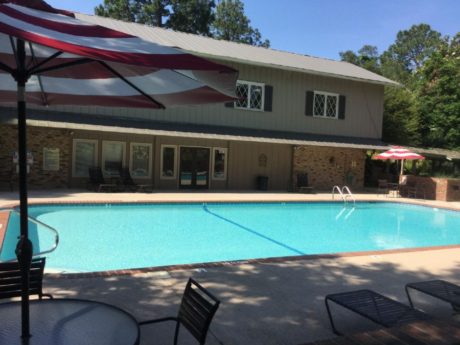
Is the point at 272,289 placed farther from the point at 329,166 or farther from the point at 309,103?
the point at 329,166

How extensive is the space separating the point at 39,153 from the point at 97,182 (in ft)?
7.35

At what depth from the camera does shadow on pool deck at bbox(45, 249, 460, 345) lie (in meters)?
3.99

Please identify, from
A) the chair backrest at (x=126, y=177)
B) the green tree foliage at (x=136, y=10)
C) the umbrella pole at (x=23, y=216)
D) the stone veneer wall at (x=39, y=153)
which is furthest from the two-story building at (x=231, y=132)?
the green tree foliage at (x=136, y=10)

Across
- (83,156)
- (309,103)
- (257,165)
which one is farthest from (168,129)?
(309,103)

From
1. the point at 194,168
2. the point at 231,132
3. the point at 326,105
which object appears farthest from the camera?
the point at 326,105

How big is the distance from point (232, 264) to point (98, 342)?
3561 millimetres

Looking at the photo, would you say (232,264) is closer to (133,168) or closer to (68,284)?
(68,284)

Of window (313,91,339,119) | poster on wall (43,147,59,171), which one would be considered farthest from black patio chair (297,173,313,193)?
poster on wall (43,147,59,171)

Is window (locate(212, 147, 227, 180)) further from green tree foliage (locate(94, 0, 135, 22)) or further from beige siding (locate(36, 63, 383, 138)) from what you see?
green tree foliage (locate(94, 0, 135, 22))

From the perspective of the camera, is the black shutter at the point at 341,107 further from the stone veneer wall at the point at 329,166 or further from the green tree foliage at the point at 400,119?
the green tree foliage at the point at 400,119

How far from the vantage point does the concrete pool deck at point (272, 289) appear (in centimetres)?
400

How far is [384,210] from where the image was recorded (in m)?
16.2

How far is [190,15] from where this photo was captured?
125ft

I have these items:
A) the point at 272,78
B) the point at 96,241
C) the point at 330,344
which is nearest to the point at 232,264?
the point at 330,344
